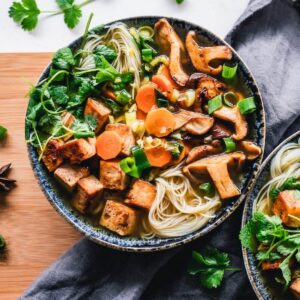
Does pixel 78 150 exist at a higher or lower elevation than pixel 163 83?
lower

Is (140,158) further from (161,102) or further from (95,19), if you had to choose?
(95,19)

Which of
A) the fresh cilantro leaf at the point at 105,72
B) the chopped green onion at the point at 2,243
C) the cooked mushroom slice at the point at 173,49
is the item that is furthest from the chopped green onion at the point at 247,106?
the chopped green onion at the point at 2,243

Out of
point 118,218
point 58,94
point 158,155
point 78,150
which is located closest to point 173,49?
point 158,155

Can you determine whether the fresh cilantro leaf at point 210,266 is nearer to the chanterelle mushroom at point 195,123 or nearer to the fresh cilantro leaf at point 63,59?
the chanterelle mushroom at point 195,123

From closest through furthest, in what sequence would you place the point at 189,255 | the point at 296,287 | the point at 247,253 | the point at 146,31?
the point at 296,287 → the point at 247,253 → the point at 146,31 → the point at 189,255

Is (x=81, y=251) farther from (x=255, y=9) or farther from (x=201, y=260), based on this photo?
(x=255, y=9)

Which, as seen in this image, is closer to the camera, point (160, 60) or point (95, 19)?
point (160, 60)
